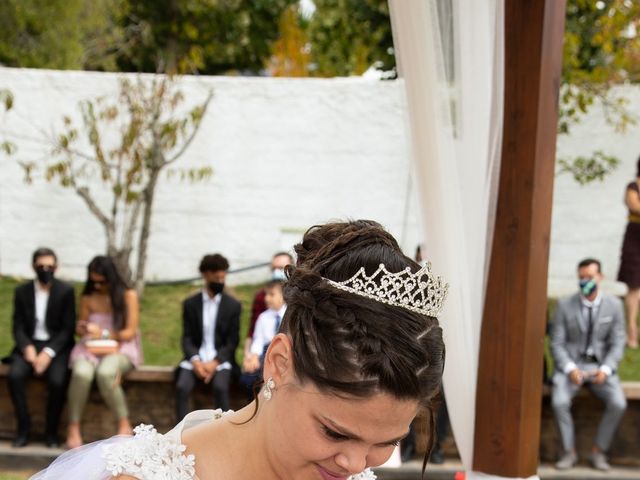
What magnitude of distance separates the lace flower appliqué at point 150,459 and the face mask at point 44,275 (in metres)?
4.98

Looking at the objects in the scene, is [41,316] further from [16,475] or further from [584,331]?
[584,331]

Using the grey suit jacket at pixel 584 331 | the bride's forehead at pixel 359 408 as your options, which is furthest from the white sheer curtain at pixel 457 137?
the grey suit jacket at pixel 584 331

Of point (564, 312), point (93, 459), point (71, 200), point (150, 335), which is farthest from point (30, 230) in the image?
point (93, 459)

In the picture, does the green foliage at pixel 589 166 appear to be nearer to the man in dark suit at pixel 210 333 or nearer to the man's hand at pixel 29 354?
the man in dark suit at pixel 210 333

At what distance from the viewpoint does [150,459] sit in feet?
6.01

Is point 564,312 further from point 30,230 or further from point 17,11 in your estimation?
point 17,11

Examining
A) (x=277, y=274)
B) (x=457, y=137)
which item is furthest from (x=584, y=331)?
(x=457, y=137)

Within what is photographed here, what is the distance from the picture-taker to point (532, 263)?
3918 mm

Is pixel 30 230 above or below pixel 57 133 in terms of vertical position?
below

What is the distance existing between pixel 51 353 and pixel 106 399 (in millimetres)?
452

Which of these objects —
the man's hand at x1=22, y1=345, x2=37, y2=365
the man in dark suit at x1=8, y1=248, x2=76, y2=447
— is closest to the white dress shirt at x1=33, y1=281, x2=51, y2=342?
the man in dark suit at x1=8, y1=248, x2=76, y2=447

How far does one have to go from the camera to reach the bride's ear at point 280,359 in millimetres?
1705

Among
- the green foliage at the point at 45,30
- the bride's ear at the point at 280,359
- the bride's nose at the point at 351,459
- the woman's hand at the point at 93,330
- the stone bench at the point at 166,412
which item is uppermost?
the green foliage at the point at 45,30

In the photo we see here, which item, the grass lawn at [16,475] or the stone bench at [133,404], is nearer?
the grass lawn at [16,475]
